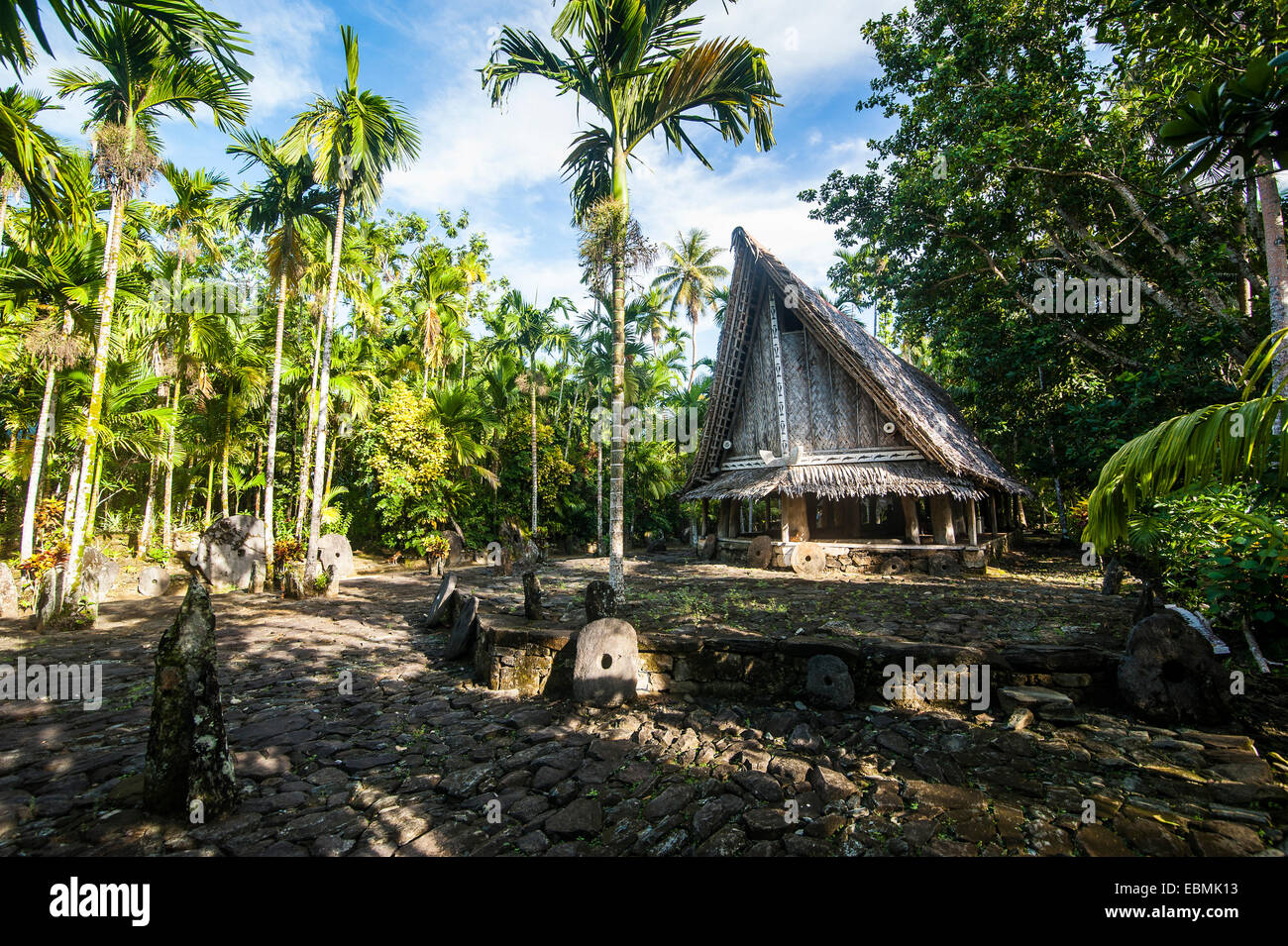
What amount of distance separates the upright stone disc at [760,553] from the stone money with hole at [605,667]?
364 inches

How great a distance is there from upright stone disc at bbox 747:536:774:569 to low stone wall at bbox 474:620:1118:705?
869 centimetres

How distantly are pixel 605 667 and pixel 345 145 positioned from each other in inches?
479

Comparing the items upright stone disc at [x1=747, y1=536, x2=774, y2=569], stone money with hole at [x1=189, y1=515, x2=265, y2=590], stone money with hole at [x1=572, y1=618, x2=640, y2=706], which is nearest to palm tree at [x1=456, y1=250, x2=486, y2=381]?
stone money with hole at [x1=189, y1=515, x2=265, y2=590]

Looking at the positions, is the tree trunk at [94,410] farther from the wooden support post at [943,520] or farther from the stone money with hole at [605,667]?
the wooden support post at [943,520]

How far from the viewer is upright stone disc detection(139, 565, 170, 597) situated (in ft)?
39.8

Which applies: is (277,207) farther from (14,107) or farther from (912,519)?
(912,519)

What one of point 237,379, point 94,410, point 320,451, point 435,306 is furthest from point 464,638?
point 435,306

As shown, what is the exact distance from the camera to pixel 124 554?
16.5m

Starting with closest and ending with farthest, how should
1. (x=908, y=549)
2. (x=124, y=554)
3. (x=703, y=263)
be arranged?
(x=908, y=549)
(x=124, y=554)
(x=703, y=263)

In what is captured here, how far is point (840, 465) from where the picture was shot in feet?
45.4

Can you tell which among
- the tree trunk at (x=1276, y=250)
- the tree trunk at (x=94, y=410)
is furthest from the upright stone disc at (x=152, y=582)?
the tree trunk at (x=1276, y=250)

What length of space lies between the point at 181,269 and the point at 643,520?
61.1 feet

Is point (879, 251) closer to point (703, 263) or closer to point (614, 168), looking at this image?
point (614, 168)
